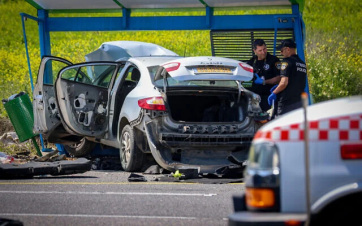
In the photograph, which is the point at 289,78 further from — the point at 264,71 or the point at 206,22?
the point at 206,22

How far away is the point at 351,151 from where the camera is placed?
488 centimetres

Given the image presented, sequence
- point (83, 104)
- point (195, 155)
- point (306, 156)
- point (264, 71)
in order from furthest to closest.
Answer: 1. point (264, 71)
2. point (83, 104)
3. point (195, 155)
4. point (306, 156)

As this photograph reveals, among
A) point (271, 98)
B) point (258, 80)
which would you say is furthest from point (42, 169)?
point (258, 80)

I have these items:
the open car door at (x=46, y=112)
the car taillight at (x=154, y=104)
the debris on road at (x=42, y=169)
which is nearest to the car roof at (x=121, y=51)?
the open car door at (x=46, y=112)

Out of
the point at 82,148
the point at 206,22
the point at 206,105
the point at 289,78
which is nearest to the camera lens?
the point at 289,78

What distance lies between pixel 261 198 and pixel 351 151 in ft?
1.75

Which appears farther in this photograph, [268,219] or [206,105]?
[206,105]

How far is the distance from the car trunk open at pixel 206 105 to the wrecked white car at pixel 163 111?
0.04ft

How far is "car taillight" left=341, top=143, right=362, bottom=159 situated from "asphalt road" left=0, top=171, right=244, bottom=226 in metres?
3.11

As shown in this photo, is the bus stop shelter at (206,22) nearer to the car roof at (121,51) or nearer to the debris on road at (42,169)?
the car roof at (121,51)

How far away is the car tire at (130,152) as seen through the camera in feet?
42.0

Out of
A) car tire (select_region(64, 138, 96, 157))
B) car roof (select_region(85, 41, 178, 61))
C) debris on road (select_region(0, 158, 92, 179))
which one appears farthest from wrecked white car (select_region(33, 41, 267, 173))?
car roof (select_region(85, 41, 178, 61))

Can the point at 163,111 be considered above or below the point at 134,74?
below

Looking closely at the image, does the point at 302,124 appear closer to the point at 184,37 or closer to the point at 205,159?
the point at 205,159
